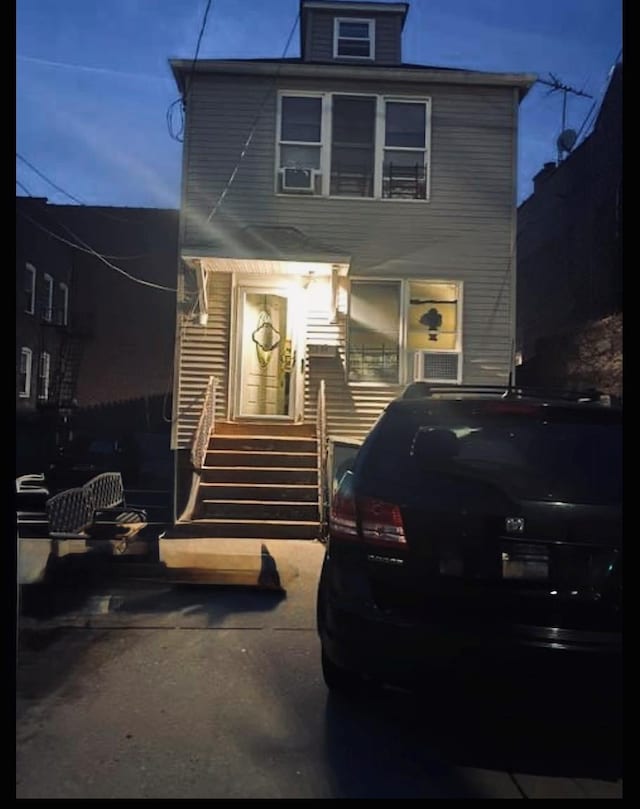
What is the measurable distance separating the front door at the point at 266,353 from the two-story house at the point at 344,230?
0.02 meters

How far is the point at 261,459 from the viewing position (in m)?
9.69

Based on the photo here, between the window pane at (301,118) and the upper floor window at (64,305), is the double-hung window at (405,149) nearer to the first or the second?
the window pane at (301,118)

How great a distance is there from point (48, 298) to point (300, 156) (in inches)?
565

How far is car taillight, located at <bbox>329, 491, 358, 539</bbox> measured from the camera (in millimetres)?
3378

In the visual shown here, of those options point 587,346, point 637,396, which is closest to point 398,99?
point 587,346

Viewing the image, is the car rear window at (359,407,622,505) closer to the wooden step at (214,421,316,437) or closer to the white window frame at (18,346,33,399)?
the wooden step at (214,421,316,437)

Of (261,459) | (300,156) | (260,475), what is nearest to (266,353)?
(261,459)

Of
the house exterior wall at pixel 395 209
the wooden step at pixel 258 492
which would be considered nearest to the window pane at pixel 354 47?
the house exterior wall at pixel 395 209

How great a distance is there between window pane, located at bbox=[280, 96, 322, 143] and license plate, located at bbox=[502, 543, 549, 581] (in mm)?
9348

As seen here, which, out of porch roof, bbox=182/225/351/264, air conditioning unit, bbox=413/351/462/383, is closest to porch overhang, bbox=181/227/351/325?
porch roof, bbox=182/225/351/264

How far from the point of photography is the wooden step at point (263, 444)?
390 inches

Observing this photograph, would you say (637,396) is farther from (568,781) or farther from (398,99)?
(398,99)

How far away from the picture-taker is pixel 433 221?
11.1 meters

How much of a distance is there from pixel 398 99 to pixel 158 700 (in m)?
9.83
